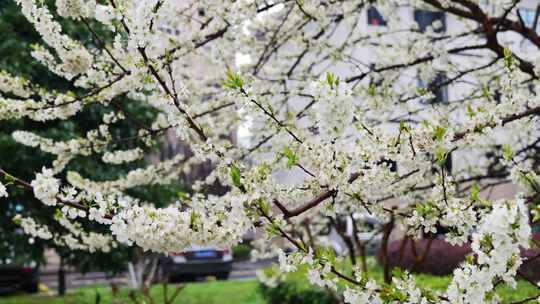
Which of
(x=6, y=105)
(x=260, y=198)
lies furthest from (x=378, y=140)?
(x=6, y=105)

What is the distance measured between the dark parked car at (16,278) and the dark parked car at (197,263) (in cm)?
279

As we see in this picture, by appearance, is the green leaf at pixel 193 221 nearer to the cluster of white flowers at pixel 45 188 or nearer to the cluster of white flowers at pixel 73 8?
the cluster of white flowers at pixel 45 188

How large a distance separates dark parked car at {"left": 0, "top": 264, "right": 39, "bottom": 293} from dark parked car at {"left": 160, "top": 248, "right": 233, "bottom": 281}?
2.79 m

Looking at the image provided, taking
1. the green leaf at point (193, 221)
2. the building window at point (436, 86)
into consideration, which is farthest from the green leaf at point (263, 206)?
the building window at point (436, 86)

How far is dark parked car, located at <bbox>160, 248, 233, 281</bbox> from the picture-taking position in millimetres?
13789

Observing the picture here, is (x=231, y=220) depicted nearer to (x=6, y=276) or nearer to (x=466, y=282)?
(x=466, y=282)

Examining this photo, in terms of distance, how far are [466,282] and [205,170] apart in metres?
17.9

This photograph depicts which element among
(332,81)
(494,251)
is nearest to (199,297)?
(332,81)

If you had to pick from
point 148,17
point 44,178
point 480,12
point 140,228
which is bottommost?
point 140,228

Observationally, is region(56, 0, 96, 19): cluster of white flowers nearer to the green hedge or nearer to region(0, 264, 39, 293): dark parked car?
the green hedge

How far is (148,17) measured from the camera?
7.32 ft

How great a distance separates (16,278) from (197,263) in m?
3.83

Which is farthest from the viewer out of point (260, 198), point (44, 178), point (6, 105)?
point (6, 105)

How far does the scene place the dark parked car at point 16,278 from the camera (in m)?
12.6
